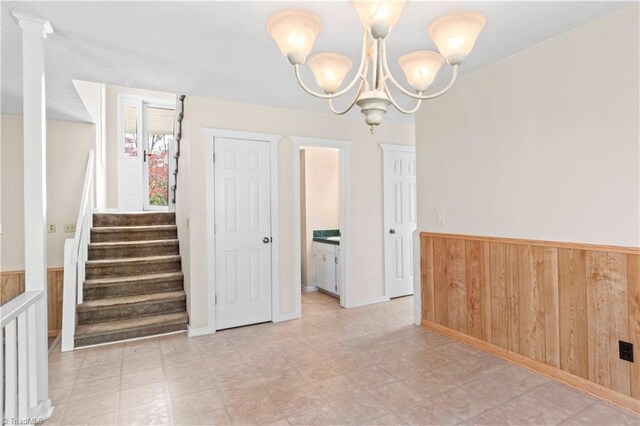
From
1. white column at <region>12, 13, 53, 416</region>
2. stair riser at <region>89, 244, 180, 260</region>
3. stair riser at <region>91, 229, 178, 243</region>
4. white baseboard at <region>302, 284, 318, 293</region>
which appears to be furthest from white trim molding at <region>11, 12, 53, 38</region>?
white baseboard at <region>302, 284, 318, 293</region>

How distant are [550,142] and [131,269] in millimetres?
4387

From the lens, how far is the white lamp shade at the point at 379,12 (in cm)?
145

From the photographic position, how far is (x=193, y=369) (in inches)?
110

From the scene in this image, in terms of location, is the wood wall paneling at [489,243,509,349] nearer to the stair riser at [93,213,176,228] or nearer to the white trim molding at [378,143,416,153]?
the white trim molding at [378,143,416,153]

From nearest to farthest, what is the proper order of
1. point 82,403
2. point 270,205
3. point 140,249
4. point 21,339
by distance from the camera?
A: point 21,339 < point 82,403 < point 270,205 < point 140,249

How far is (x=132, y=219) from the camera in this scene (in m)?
4.85

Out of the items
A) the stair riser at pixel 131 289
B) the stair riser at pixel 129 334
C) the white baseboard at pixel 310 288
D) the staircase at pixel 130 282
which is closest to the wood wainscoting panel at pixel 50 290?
the staircase at pixel 130 282

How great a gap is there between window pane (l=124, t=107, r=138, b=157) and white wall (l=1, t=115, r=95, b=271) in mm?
1763

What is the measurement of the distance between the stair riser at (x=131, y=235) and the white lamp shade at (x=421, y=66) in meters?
3.92

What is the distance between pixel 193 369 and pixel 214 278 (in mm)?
1042

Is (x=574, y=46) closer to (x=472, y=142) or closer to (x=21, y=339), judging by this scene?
(x=472, y=142)

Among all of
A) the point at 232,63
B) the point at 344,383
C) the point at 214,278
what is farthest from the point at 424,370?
the point at 232,63

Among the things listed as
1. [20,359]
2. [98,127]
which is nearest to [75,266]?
[20,359]

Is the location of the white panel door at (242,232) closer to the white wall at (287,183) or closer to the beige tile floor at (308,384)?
the white wall at (287,183)
